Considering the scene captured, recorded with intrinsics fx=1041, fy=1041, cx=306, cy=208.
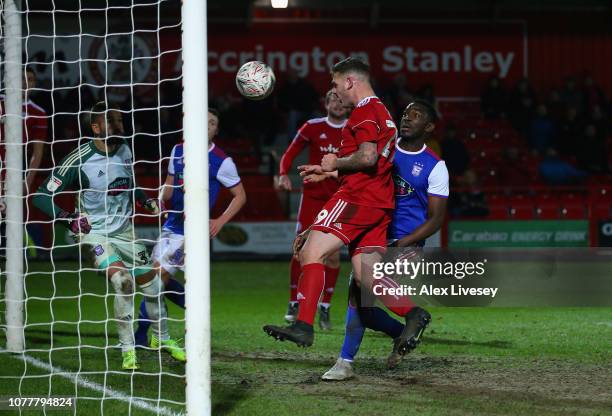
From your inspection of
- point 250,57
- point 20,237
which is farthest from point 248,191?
point 20,237

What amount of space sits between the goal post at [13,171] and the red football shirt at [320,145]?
8.33 feet

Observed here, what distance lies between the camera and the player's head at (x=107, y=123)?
7617 mm

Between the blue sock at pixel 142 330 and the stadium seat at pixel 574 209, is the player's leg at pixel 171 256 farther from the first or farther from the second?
the stadium seat at pixel 574 209

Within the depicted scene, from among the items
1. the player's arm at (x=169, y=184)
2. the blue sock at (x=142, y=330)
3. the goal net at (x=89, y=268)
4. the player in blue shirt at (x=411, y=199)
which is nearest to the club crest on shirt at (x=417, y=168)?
the player in blue shirt at (x=411, y=199)

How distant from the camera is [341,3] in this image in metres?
23.8

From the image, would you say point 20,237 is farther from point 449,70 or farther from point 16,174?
point 449,70

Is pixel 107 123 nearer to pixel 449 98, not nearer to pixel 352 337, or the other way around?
pixel 352 337

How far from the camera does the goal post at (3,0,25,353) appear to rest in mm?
8453

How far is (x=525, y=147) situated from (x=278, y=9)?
21.1 feet

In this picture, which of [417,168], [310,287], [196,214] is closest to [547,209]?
[417,168]

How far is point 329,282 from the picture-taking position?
10.1m

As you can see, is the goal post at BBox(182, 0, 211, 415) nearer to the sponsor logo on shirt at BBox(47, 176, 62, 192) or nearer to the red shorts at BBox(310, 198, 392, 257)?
the red shorts at BBox(310, 198, 392, 257)

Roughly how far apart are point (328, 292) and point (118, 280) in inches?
109

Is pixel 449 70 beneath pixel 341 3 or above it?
beneath
